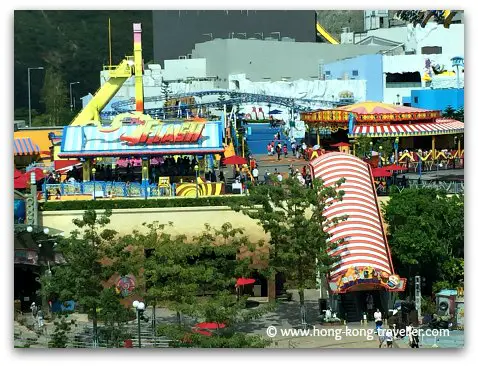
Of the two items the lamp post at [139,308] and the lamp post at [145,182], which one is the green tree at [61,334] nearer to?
the lamp post at [139,308]

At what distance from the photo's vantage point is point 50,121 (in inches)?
1753

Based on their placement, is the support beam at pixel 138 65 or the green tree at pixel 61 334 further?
the support beam at pixel 138 65

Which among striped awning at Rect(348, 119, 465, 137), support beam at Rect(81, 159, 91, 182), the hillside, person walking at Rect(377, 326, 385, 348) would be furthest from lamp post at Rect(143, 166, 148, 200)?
striped awning at Rect(348, 119, 465, 137)

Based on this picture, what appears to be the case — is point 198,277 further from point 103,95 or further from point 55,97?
point 55,97

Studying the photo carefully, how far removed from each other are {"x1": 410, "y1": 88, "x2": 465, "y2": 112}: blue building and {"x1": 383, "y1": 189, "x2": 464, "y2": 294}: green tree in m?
10.6

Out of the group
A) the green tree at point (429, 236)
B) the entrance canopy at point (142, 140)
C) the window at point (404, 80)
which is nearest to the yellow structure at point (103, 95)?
the entrance canopy at point (142, 140)

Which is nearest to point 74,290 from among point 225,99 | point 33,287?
point 33,287

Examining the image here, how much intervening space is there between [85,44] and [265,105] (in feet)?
30.8

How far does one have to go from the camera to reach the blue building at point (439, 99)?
46656 mm

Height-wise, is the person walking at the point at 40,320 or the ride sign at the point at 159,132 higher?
the ride sign at the point at 159,132

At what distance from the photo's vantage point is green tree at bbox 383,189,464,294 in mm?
35500

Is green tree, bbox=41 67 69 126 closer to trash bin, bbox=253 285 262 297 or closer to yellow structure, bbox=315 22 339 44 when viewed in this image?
trash bin, bbox=253 285 262 297

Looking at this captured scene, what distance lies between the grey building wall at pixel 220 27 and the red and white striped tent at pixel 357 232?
25.2 feet

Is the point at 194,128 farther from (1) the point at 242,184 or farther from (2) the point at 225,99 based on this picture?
(2) the point at 225,99
